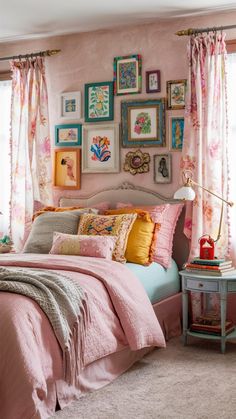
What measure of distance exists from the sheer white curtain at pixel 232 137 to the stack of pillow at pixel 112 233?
16.8 inches

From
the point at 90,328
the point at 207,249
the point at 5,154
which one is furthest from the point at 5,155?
the point at 90,328

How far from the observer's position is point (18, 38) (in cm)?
551

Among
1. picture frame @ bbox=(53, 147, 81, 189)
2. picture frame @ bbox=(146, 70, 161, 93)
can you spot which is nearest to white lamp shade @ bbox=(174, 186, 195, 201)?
picture frame @ bbox=(146, 70, 161, 93)

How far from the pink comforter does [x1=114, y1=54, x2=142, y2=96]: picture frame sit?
1757 millimetres

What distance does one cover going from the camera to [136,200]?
16.5ft

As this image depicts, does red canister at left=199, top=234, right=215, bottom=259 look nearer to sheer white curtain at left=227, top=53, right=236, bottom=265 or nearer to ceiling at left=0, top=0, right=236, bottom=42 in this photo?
sheer white curtain at left=227, top=53, right=236, bottom=265

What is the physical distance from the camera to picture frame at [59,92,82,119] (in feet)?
17.6

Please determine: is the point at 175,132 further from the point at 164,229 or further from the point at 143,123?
the point at 164,229

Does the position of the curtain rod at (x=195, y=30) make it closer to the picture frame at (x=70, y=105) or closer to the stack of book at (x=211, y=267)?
the picture frame at (x=70, y=105)

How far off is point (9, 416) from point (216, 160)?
8.71 feet

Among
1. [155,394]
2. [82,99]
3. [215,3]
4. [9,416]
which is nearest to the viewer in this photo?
[9,416]

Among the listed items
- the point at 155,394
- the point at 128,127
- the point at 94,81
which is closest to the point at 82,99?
the point at 94,81

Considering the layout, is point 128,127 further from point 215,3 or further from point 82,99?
point 215,3

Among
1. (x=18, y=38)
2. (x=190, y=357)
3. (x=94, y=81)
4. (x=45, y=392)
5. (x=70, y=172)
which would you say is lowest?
(x=190, y=357)
